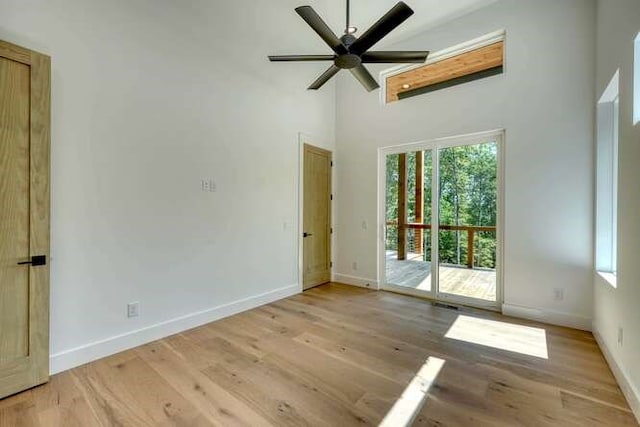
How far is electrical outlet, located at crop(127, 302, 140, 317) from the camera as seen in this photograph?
269 cm

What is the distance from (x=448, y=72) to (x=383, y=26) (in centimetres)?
241

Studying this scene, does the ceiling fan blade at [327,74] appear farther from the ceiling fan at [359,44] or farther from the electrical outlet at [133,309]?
the electrical outlet at [133,309]

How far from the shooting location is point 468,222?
154 inches

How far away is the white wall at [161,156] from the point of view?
2330mm

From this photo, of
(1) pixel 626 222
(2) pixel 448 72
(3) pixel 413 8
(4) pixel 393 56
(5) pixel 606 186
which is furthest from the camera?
(2) pixel 448 72

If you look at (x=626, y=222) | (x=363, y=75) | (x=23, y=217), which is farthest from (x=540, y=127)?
(x=23, y=217)

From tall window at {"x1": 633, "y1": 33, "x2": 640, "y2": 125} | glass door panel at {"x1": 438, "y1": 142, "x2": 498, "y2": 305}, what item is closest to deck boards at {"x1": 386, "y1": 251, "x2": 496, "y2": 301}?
glass door panel at {"x1": 438, "y1": 142, "x2": 498, "y2": 305}

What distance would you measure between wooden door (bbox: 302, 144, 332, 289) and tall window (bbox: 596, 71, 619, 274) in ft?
11.1

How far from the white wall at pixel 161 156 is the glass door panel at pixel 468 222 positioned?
2241 millimetres

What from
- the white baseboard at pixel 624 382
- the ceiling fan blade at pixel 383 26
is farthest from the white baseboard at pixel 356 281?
the ceiling fan blade at pixel 383 26

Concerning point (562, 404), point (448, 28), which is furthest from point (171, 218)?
point (448, 28)

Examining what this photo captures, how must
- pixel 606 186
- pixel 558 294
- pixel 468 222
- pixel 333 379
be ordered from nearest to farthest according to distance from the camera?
1. pixel 333 379
2. pixel 606 186
3. pixel 558 294
4. pixel 468 222

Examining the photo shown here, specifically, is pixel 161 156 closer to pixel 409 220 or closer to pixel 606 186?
pixel 409 220

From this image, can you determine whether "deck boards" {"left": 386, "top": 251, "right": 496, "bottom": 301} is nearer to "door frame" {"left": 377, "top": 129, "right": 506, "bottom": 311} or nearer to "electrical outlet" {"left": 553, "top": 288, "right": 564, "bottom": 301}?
"door frame" {"left": 377, "top": 129, "right": 506, "bottom": 311}
